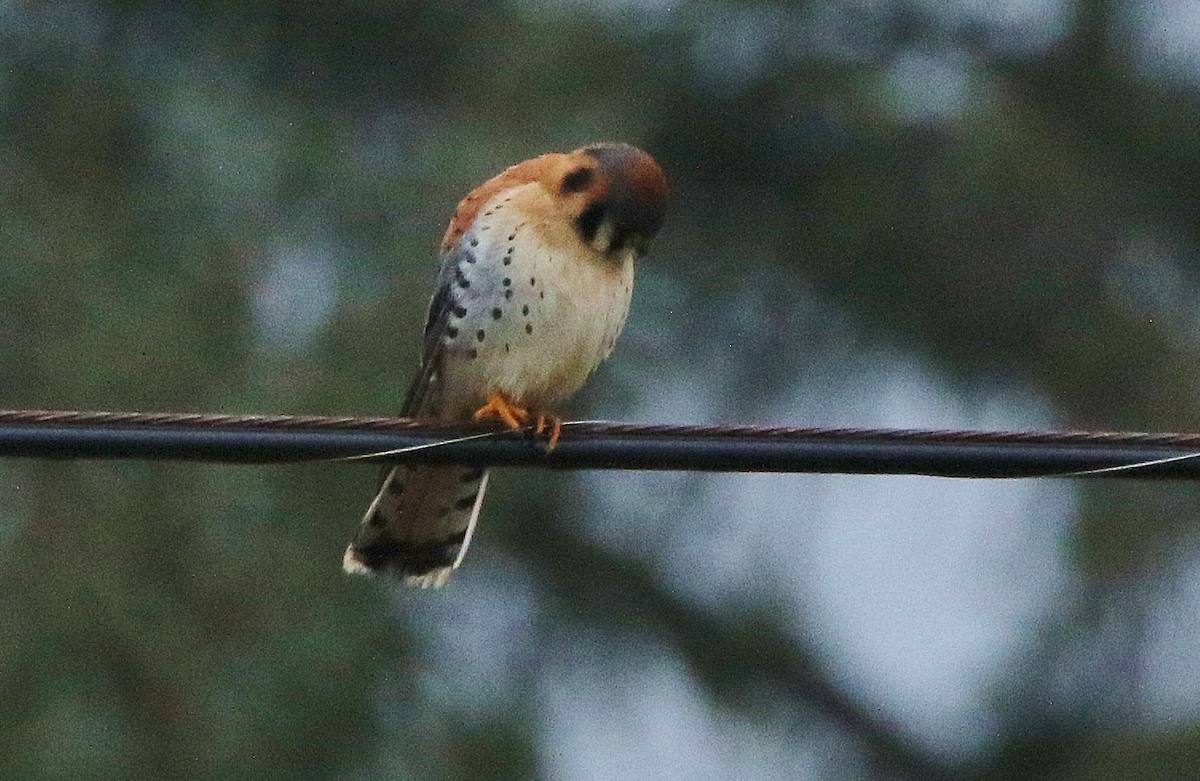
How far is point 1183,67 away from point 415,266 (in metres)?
4.03

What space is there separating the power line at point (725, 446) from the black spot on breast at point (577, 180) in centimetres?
144

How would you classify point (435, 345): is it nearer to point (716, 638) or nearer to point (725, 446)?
point (725, 446)

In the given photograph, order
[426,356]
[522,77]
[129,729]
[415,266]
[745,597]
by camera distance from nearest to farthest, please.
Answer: [426,356]
[129,729]
[415,266]
[522,77]
[745,597]

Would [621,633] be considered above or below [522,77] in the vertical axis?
below

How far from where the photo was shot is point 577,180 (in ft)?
17.5

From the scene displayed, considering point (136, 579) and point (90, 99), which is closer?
point (136, 579)

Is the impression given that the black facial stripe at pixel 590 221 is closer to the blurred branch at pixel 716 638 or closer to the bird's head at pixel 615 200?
the bird's head at pixel 615 200

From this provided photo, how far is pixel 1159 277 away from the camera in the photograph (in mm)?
11203

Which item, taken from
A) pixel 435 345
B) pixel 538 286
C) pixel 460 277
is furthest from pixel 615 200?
pixel 435 345

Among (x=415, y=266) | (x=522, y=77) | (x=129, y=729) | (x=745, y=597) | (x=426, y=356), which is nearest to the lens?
(x=426, y=356)

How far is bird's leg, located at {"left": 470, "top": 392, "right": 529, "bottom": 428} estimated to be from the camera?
513 centimetres

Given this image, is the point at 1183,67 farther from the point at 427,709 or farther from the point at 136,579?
the point at 136,579

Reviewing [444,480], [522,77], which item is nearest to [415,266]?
[522,77]

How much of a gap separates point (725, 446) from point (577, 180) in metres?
1.55
